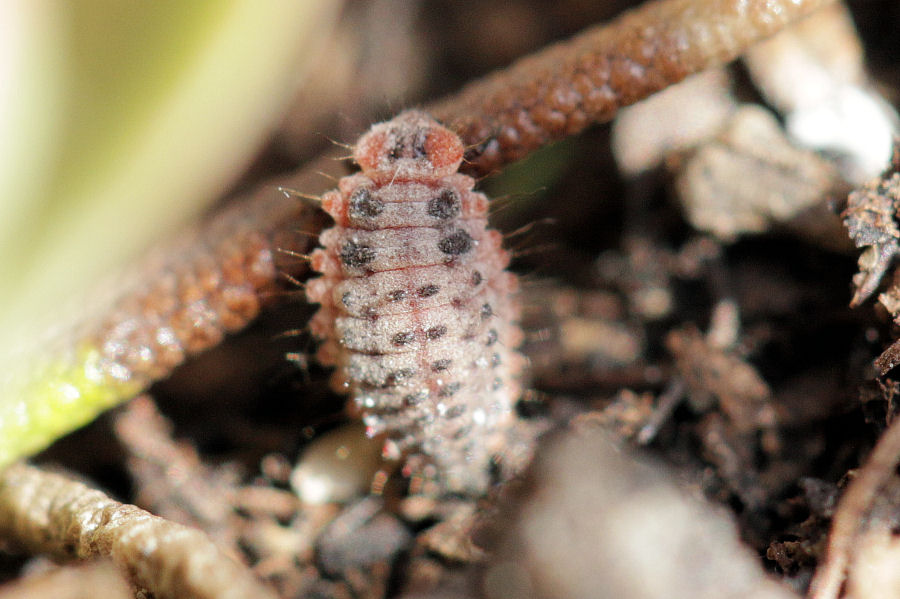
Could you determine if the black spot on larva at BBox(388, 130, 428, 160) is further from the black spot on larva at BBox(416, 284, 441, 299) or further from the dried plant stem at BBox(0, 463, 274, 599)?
the dried plant stem at BBox(0, 463, 274, 599)

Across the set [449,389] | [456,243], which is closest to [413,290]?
[456,243]

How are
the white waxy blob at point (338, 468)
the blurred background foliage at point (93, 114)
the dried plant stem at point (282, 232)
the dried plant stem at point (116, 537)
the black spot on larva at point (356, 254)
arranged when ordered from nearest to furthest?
the dried plant stem at point (116, 537) → the black spot on larva at point (356, 254) → the dried plant stem at point (282, 232) → the blurred background foliage at point (93, 114) → the white waxy blob at point (338, 468)

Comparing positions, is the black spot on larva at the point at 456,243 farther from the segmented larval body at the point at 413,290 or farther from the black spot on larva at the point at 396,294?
the black spot on larva at the point at 396,294

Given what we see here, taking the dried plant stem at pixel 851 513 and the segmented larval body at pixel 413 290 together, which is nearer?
the dried plant stem at pixel 851 513

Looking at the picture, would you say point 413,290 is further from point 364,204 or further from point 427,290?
point 364,204

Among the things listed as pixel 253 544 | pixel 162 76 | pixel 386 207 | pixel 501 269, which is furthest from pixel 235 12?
pixel 253 544

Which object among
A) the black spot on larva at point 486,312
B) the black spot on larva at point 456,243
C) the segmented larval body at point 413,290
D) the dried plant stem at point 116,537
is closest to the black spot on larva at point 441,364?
the segmented larval body at point 413,290
